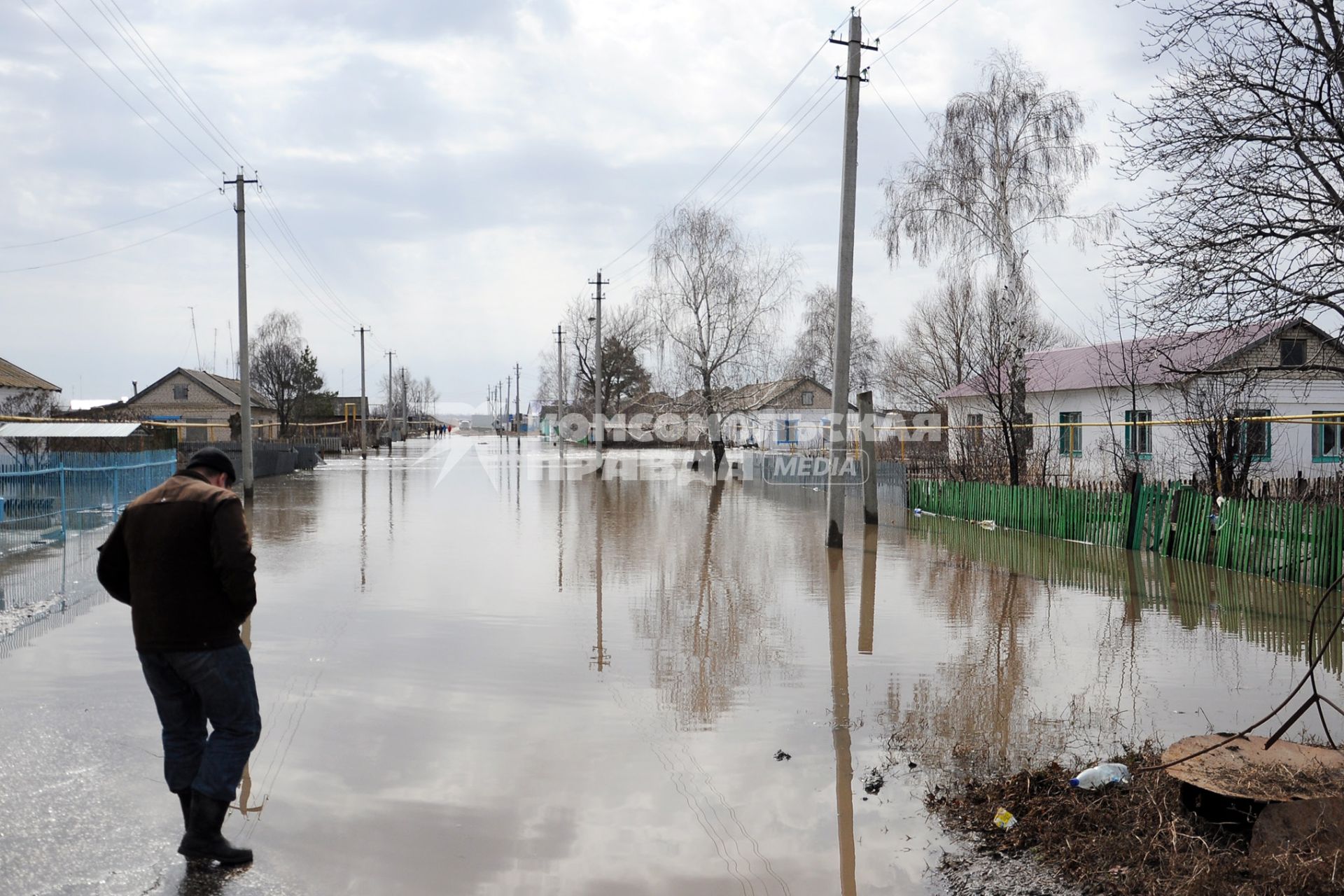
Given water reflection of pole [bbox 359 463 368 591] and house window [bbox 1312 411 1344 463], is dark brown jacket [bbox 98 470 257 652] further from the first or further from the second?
house window [bbox 1312 411 1344 463]

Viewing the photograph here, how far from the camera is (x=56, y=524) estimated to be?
15.7 m

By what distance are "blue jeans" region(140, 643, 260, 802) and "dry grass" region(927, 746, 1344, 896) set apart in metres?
3.27

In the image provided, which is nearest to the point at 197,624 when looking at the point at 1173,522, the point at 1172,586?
the point at 1172,586

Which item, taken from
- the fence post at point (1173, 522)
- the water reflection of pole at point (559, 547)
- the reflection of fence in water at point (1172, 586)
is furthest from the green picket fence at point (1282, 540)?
the water reflection of pole at point (559, 547)

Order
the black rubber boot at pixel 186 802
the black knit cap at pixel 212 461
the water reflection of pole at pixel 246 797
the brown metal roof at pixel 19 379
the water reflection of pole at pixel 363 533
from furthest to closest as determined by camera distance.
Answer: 1. the brown metal roof at pixel 19 379
2. the water reflection of pole at pixel 363 533
3. the water reflection of pole at pixel 246 797
4. the black knit cap at pixel 212 461
5. the black rubber boot at pixel 186 802

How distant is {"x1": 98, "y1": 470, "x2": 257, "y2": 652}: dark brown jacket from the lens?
430 cm

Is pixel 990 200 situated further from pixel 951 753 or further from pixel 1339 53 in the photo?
pixel 951 753

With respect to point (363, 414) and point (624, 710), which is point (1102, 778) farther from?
point (363, 414)

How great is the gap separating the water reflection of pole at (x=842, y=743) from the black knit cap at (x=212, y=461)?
327 centimetres

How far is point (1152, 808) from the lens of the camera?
14.5 feet

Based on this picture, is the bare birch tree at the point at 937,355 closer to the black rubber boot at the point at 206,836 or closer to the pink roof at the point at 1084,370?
the pink roof at the point at 1084,370

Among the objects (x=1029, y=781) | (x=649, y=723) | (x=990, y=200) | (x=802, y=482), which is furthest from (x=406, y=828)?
(x=802, y=482)

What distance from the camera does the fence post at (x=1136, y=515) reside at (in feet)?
50.0

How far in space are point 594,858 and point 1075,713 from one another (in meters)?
3.72
